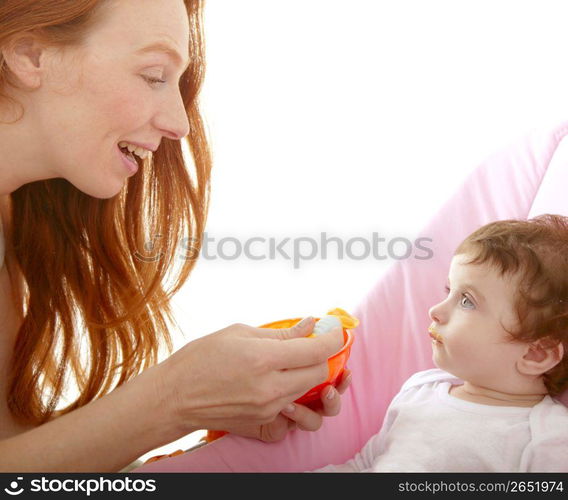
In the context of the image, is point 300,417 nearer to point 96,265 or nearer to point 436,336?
point 436,336

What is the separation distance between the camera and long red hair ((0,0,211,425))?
4.68ft

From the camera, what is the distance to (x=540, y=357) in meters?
1.23

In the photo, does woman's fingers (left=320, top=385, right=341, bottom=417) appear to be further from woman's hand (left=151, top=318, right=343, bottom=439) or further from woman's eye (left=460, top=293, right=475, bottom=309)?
woman's eye (left=460, top=293, right=475, bottom=309)

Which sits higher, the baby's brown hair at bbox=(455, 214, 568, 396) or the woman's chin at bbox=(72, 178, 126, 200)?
the woman's chin at bbox=(72, 178, 126, 200)

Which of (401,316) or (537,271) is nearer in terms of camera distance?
(537,271)

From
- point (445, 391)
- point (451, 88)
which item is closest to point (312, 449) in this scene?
point (445, 391)

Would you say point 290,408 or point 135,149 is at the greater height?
point 135,149

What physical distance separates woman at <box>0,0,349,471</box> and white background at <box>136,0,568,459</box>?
0.73 m

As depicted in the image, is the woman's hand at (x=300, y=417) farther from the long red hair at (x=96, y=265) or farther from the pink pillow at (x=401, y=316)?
the long red hair at (x=96, y=265)

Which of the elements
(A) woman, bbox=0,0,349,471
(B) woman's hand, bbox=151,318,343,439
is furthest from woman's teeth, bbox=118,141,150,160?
(B) woman's hand, bbox=151,318,343,439

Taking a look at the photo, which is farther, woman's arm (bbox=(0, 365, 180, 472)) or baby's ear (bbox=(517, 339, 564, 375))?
baby's ear (bbox=(517, 339, 564, 375))

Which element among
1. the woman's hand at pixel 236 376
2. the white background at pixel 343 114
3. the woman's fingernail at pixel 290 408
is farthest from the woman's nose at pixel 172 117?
the white background at pixel 343 114

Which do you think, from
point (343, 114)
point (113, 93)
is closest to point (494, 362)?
point (113, 93)

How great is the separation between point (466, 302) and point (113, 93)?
2.06 ft
